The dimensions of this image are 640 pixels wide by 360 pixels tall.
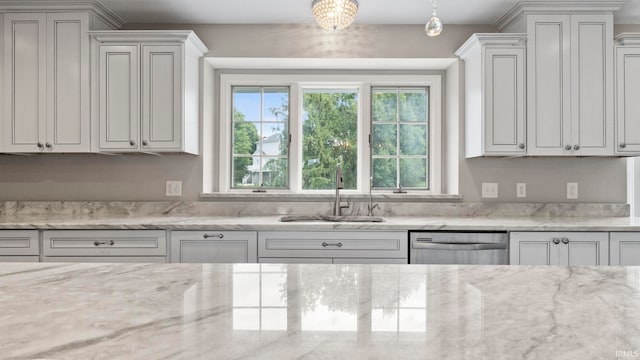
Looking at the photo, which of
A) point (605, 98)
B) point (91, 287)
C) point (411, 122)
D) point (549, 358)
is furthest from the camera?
point (411, 122)

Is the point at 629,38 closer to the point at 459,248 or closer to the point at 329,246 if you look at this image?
the point at 459,248

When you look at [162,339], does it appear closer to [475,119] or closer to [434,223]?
[434,223]

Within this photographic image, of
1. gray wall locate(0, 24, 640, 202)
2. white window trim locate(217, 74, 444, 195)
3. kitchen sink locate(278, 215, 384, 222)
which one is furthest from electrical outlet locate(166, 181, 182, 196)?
kitchen sink locate(278, 215, 384, 222)

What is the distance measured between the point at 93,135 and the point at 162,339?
259cm

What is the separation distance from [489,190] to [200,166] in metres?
2.20

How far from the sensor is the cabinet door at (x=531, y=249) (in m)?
2.42

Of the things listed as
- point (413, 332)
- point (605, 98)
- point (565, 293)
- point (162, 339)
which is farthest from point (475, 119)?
point (162, 339)

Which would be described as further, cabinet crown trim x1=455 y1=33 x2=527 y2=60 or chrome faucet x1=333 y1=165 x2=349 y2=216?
chrome faucet x1=333 y1=165 x2=349 y2=216

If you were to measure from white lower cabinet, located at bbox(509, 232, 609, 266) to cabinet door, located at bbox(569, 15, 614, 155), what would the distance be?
67 centimetres

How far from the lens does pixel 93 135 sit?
2.75 meters

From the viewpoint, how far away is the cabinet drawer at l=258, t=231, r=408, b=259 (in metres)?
2.47

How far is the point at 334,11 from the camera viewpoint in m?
2.12

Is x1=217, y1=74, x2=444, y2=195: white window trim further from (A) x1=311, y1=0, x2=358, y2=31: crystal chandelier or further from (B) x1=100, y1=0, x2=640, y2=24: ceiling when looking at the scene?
(A) x1=311, y1=0, x2=358, y2=31: crystal chandelier

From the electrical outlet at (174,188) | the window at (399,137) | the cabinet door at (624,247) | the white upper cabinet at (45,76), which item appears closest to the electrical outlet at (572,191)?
the cabinet door at (624,247)
